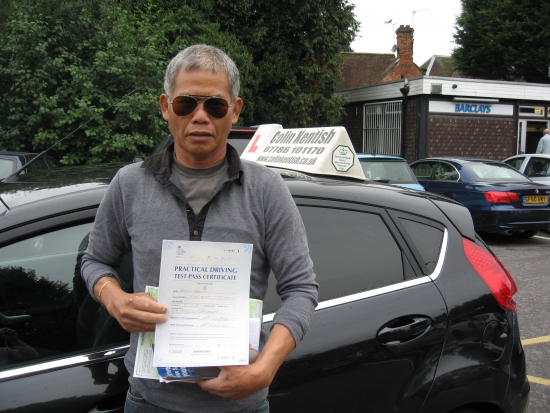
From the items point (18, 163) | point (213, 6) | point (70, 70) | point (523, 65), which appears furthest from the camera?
point (523, 65)

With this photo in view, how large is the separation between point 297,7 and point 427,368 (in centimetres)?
1559

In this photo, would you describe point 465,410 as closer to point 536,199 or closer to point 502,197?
point 502,197

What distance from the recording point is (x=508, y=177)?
31.4ft

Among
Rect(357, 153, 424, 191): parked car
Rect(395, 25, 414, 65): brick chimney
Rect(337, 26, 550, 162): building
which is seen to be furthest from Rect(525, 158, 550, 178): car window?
Rect(395, 25, 414, 65): brick chimney

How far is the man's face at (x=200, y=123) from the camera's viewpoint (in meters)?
1.50

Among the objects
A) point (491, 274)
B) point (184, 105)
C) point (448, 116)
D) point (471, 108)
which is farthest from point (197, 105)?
point (471, 108)

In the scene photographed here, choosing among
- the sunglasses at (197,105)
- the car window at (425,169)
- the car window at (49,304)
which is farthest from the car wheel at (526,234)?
the sunglasses at (197,105)

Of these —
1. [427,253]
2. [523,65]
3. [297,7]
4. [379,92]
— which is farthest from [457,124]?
[427,253]

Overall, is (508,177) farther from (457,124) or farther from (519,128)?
(519,128)

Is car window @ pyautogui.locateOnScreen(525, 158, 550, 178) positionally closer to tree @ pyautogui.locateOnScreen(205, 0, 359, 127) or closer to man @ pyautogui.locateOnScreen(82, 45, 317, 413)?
tree @ pyautogui.locateOnScreen(205, 0, 359, 127)

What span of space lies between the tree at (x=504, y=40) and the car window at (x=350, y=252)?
974 inches

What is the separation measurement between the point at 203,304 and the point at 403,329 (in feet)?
3.45

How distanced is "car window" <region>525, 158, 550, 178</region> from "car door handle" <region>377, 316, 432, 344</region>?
10.5m

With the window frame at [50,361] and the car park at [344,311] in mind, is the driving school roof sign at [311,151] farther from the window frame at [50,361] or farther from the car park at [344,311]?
the window frame at [50,361]
